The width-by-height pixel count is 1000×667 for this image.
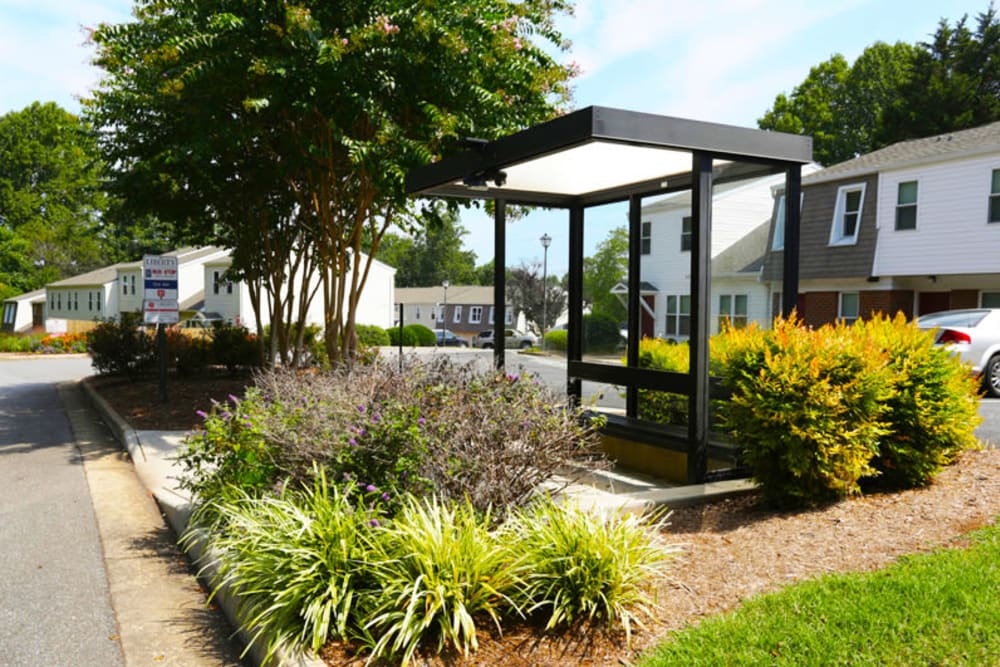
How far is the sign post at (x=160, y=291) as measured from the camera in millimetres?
11406

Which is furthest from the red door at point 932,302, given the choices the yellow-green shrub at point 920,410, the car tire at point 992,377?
the yellow-green shrub at point 920,410

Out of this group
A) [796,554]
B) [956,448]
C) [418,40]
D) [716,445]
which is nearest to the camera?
[796,554]

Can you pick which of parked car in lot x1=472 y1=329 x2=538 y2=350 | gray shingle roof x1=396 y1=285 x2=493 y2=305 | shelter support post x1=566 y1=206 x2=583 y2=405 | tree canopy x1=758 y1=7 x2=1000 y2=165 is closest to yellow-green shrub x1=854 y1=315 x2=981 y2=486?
shelter support post x1=566 y1=206 x2=583 y2=405

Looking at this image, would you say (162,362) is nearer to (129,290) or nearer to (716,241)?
(716,241)

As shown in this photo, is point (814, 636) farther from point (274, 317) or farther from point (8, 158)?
point (8, 158)

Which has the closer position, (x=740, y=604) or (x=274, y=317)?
(x=740, y=604)

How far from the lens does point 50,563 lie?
5.06 metres

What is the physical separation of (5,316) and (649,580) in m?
62.6

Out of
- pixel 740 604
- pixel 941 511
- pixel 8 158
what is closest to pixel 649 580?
pixel 740 604

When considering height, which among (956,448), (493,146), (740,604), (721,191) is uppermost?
(493,146)

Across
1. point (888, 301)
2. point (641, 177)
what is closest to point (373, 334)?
point (888, 301)

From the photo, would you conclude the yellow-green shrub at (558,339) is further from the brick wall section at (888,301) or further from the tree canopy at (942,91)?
the tree canopy at (942,91)

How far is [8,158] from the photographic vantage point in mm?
59906

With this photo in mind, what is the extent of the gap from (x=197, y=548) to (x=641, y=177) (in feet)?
17.3
